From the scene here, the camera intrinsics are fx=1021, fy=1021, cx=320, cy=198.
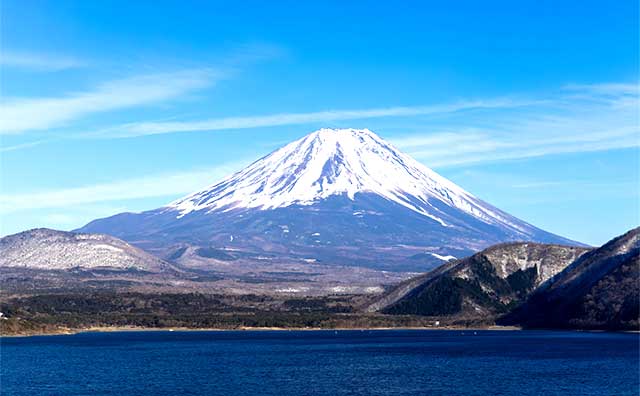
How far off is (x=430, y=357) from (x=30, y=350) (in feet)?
204

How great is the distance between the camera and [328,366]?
130 m

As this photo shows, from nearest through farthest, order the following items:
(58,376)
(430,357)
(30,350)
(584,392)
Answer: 1. (584,392)
2. (58,376)
3. (430,357)
4. (30,350)

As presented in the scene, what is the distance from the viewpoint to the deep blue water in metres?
105

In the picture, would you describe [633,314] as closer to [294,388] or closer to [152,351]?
[152,351]

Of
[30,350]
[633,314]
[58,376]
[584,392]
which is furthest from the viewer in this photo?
[633,314]

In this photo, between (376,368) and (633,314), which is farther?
(633,314)

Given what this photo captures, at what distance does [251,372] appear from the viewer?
122 metres

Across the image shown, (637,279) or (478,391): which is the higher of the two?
(637,279)

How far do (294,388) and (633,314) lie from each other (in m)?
100

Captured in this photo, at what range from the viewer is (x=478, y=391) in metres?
102

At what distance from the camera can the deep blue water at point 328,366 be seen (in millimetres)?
105000

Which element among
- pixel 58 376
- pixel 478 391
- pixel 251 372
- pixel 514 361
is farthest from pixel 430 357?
pixel 58 376

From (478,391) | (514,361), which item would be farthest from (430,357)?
(478,391)

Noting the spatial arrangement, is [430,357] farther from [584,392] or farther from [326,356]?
[584,392]
